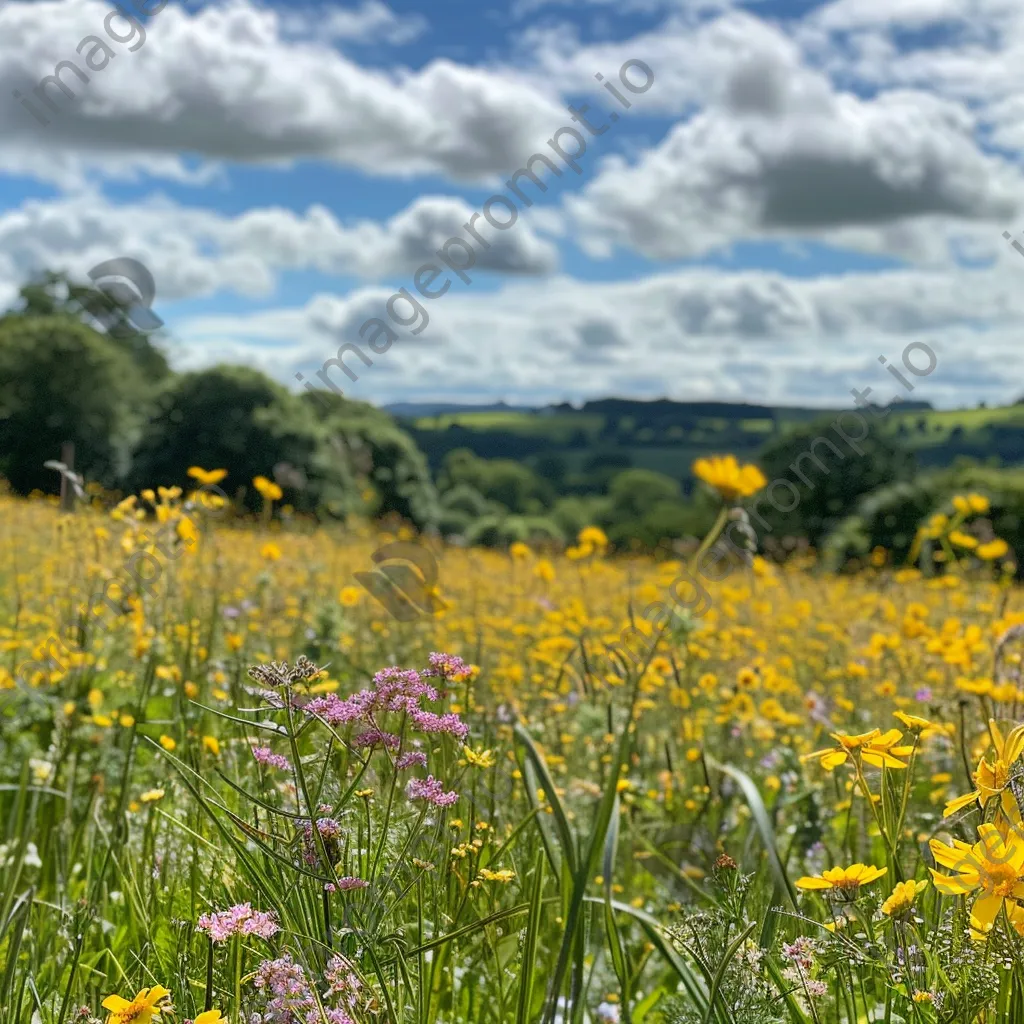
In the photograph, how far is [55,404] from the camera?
86.1 ft

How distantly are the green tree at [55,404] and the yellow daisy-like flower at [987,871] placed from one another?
971 inches

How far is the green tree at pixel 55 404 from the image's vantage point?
25.1m

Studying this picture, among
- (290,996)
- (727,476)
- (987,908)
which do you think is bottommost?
(290,996)

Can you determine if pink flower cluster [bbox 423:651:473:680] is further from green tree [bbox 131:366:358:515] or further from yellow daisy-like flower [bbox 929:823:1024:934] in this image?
green tree [bbox 131:366:358:515]

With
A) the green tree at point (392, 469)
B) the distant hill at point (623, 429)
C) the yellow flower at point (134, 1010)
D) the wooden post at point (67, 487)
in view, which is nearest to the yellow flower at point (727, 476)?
the wooden post at point (67, 487)

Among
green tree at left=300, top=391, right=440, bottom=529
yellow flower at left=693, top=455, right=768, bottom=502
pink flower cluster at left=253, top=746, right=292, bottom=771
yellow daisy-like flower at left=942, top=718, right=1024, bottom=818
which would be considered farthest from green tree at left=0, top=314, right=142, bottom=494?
yellow daisy-like flower at left=942, top=718, right=1024, bottom=818

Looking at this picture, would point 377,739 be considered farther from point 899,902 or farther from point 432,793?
point 899,902

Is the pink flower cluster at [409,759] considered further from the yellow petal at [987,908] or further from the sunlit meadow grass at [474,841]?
the yellow petal at [987,908]

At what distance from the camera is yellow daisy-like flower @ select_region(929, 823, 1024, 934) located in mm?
1085

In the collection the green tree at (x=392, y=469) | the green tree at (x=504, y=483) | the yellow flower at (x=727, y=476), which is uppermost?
the yellow flower at (x=727, y=476)

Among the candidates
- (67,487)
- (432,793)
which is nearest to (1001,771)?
(432,793)

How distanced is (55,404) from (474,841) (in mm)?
27184

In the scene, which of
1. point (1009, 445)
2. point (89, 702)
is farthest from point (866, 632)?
point (1009, 445)

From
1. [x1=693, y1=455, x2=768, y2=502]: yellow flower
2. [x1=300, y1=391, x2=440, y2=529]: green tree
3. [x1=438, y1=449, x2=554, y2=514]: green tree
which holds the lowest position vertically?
[x1=438, y1=449, x2=554, y2=514]: green tree
